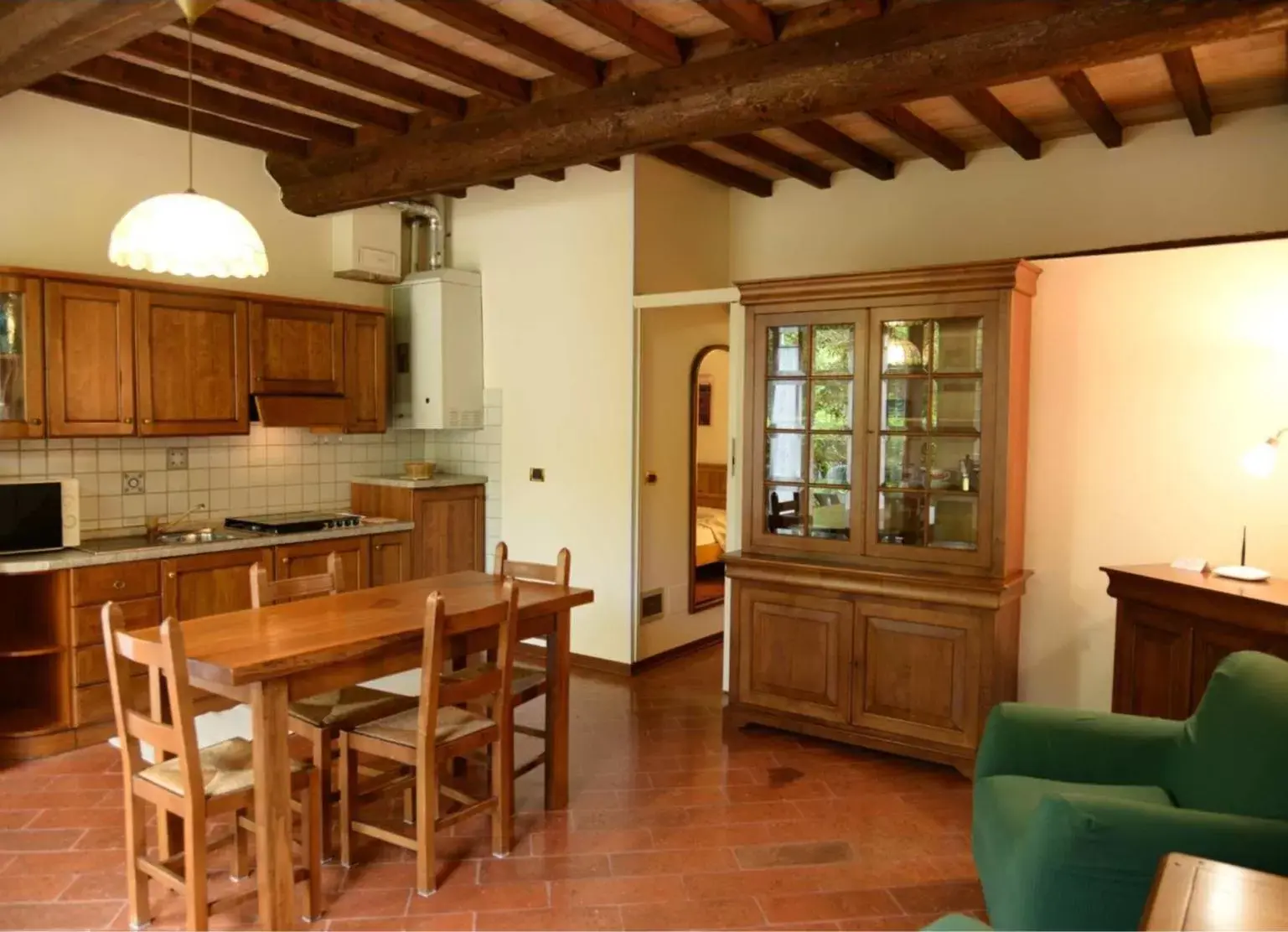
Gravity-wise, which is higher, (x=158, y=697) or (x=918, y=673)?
(x=158, y=697)

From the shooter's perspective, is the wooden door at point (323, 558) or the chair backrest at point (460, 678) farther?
the wooden door at point (323, 558)

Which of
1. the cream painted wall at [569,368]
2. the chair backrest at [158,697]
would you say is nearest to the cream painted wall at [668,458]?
the cream painted wall at [569,368]

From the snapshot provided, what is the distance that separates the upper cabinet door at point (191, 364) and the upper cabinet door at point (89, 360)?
67 millimetres

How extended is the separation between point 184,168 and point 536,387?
2.28m

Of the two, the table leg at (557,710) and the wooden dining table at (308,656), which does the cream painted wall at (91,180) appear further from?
the table leg at (557,710)

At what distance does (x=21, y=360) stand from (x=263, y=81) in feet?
5.46

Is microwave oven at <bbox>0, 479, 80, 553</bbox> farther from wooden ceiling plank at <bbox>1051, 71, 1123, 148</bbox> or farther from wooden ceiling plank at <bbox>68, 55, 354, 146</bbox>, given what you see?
wooden ceiling plank at <bbox>1051, 71, 1123, 148</bbox>

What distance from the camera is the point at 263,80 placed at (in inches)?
159

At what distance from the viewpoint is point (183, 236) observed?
8.30 ft

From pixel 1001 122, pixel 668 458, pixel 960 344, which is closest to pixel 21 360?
pixel 668 458

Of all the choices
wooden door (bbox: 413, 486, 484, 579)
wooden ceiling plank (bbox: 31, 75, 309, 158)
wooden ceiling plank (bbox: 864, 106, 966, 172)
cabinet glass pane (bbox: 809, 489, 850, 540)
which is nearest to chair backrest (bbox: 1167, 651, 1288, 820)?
cabinet glass pane (bbox: 809, 489, 850, 540)

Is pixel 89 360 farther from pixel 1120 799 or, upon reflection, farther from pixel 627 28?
pixel 1120 799

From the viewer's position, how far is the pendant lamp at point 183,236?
8.25 ft

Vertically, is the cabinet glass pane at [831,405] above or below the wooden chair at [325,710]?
above
